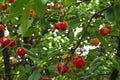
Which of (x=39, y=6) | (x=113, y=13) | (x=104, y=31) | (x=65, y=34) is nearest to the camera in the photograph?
(x=39, y=6)

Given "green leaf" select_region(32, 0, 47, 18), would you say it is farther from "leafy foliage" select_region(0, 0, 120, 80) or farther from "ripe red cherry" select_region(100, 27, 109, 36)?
"ripe red cherry" select_region(100, 27, 109, 36)

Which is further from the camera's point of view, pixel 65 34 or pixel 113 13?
pixel 65 34

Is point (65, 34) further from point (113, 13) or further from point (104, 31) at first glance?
point (113, 13)

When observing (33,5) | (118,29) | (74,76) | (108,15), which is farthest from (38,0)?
(74,76)

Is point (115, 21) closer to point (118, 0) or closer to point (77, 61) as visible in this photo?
point (118, 0)

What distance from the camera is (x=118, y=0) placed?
64.7 inches

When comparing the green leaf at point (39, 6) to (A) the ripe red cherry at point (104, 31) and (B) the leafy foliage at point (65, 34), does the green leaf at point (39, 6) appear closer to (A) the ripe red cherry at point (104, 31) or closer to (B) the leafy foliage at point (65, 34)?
(B) the leafy foliage at point (65, 34)

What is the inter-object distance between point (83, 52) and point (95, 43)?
1026 mm

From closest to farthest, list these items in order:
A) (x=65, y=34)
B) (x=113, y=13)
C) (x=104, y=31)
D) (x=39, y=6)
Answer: (x=39, y=6) → (x=113, y=13) → (x=104, y=31) → (x=65, y=34)

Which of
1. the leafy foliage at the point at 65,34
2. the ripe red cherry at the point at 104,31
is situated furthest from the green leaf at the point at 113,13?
the ripe red cherry at the point at 104,31

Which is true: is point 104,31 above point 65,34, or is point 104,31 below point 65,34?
below

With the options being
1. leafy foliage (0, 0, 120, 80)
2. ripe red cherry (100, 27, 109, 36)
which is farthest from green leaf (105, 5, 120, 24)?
ripe red cherry (100, 27, 109, 36)

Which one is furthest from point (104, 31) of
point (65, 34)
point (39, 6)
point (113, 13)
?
point (65, 34)

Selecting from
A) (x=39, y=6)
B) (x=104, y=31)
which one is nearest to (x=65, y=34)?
(x=104, y=31)
